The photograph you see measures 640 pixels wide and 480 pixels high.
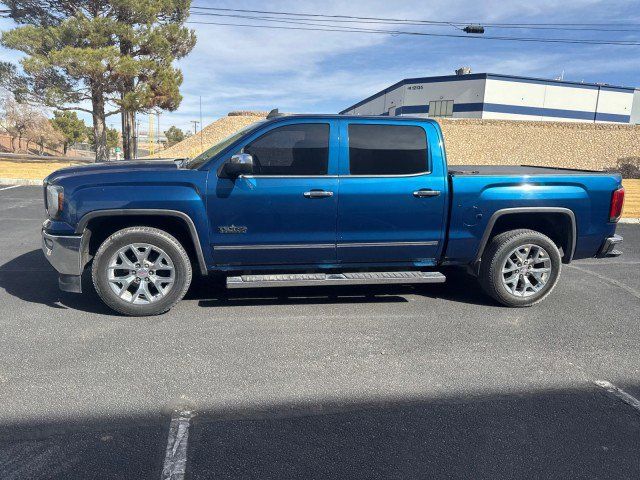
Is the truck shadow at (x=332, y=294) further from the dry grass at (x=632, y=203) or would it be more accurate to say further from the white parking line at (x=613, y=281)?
the dry grass at (x=632, y=203)

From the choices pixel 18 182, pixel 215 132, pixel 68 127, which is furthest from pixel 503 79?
pixel 68 127

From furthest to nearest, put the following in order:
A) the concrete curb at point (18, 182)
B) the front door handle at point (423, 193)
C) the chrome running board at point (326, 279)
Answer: the concrete curb at point (18, 182) → the front door handle at point (423, 193) → the chrome running board at point (326, 279)

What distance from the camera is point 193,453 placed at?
2582 millimetres

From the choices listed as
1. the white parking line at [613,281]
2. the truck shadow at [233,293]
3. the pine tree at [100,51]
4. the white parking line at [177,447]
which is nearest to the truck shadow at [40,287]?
the truck shadow at [233,293]

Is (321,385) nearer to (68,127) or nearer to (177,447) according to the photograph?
(177,447)

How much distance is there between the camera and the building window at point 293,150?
15.1 ft

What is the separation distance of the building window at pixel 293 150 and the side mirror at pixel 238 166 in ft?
0.82

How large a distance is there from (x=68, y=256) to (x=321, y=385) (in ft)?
8.90

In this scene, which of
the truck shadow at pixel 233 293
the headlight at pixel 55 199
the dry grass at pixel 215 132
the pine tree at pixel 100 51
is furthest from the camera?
the dry grass at pixel 215 132

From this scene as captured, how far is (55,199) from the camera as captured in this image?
14.4ft

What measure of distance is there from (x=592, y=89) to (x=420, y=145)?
173 feet

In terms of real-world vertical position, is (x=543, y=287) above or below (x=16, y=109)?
below

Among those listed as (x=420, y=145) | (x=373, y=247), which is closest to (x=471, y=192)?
(x=420, y=145)

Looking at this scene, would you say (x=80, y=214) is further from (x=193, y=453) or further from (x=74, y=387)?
(x=193, y=453)
